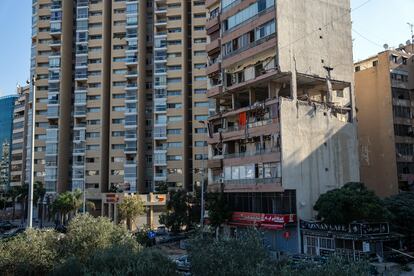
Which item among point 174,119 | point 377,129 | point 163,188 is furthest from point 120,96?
point 377,129

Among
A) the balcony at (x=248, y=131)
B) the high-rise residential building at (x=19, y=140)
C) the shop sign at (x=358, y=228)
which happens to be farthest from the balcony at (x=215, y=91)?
the high-rise residential building at (x=19, y=140)

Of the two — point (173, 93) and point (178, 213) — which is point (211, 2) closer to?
point (178, 213)

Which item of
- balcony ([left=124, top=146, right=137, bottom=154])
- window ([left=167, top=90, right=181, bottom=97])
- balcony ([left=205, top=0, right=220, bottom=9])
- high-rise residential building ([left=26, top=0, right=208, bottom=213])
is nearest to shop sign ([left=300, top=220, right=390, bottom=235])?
balcony ([left=205, top=0, right=220, bottom=9])

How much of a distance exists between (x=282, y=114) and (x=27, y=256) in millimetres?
30138

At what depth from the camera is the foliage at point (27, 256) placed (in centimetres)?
2581

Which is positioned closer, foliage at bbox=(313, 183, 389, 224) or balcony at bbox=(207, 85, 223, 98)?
foliage at bbox=(313, 183, 389, 224)

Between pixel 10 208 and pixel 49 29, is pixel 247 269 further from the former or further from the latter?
pixel 10 208

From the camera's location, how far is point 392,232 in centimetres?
4453

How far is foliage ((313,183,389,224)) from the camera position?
43.4 meters

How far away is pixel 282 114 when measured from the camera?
161 feet

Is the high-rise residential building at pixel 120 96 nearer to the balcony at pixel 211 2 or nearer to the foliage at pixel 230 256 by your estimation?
the balcony at pixel 211 2

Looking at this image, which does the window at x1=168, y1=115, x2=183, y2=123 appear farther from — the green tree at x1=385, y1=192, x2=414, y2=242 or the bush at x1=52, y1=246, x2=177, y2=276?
the bush at x1=52, y1=246, x2=177, y2=276

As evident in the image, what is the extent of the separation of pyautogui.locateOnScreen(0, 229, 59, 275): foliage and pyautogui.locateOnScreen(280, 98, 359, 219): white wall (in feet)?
89.0

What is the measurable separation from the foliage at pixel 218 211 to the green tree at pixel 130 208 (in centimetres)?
2202
